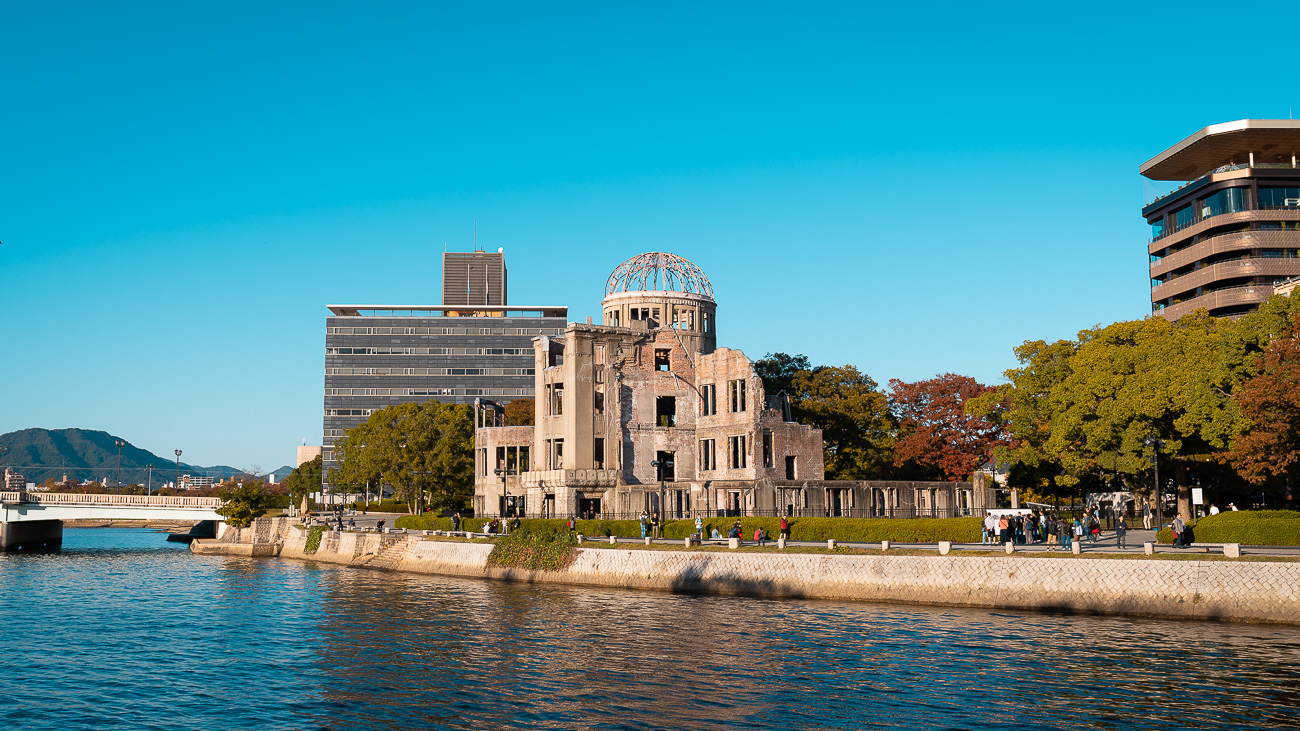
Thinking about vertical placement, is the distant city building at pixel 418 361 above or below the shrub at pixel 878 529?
above

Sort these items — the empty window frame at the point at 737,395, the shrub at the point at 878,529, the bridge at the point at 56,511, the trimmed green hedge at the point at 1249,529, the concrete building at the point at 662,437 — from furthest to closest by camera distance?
the bridge at the point at 56,511
the empty window frame at the point at 737,395
the concrete building at the point at 662,437
the shrub at the point at 878,529
the trimmed green hedge at the point at 1249,529

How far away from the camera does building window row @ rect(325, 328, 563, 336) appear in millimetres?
174500

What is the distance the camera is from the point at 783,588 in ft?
151

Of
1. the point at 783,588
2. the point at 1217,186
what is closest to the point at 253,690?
the point at 783,588

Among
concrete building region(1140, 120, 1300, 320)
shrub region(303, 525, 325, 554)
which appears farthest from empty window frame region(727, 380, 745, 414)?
concrete building region(1140, 120, 1300, 320)

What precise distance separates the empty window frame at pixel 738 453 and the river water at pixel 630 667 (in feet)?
103

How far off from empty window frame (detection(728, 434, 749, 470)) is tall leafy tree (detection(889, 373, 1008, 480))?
52.9 feet

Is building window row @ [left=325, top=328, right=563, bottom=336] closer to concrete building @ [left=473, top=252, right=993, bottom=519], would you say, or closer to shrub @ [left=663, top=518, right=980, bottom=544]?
concrete building @ [left=473, top=252, right=993, bottom=519]

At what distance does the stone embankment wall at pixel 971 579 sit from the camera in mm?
35781

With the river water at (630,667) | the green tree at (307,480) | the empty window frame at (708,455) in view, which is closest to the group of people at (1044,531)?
the river water at (630,667)

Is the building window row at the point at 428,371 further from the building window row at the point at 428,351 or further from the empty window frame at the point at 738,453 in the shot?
the empty window frame at the point at 738,453

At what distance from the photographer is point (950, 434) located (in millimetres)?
84875

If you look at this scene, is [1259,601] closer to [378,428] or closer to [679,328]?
[679,328]

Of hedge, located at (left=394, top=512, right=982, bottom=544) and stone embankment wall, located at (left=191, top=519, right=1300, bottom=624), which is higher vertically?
hedge, located at (left=394, top=512, right=982, bottom=544)
